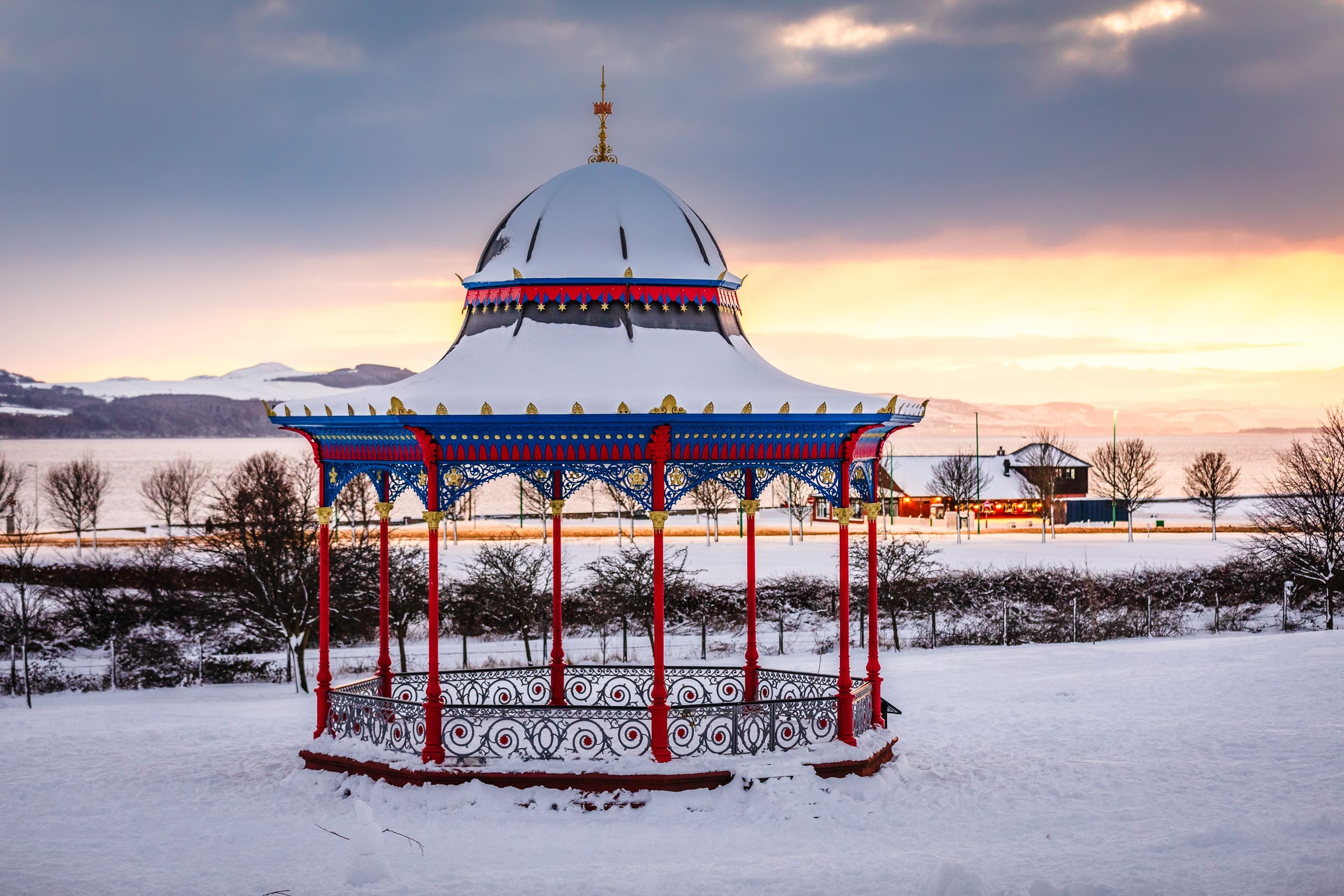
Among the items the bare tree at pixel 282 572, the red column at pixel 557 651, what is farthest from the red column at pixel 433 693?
the bare tree at pixel 282 572

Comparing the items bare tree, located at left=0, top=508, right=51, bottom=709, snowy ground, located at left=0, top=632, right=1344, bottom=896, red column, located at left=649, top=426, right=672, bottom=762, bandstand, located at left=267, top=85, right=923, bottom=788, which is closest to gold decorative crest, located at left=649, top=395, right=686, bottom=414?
bandstand, located at left=267, top=85, right=923, bottom=788

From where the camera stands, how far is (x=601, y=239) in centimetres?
1667

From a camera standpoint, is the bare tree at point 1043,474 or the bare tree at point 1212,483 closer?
the bare tree at point 1212,483

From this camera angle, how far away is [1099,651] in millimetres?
27141

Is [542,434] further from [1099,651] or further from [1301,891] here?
[1099,651]

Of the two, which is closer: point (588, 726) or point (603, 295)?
point (603, 295)

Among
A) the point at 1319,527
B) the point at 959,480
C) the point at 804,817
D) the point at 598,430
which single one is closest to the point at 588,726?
the point at 804,817

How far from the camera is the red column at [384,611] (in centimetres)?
1728

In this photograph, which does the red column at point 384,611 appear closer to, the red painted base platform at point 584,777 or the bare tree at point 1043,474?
the red painted base platform at point 584,777

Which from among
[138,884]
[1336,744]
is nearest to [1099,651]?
[1336,744]

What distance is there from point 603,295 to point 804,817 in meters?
7.31

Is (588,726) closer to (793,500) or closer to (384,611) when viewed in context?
(384,611)

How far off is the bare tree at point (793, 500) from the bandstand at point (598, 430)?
126 centimetres

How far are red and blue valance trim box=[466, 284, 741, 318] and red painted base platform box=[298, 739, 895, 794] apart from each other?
6.23 meters
